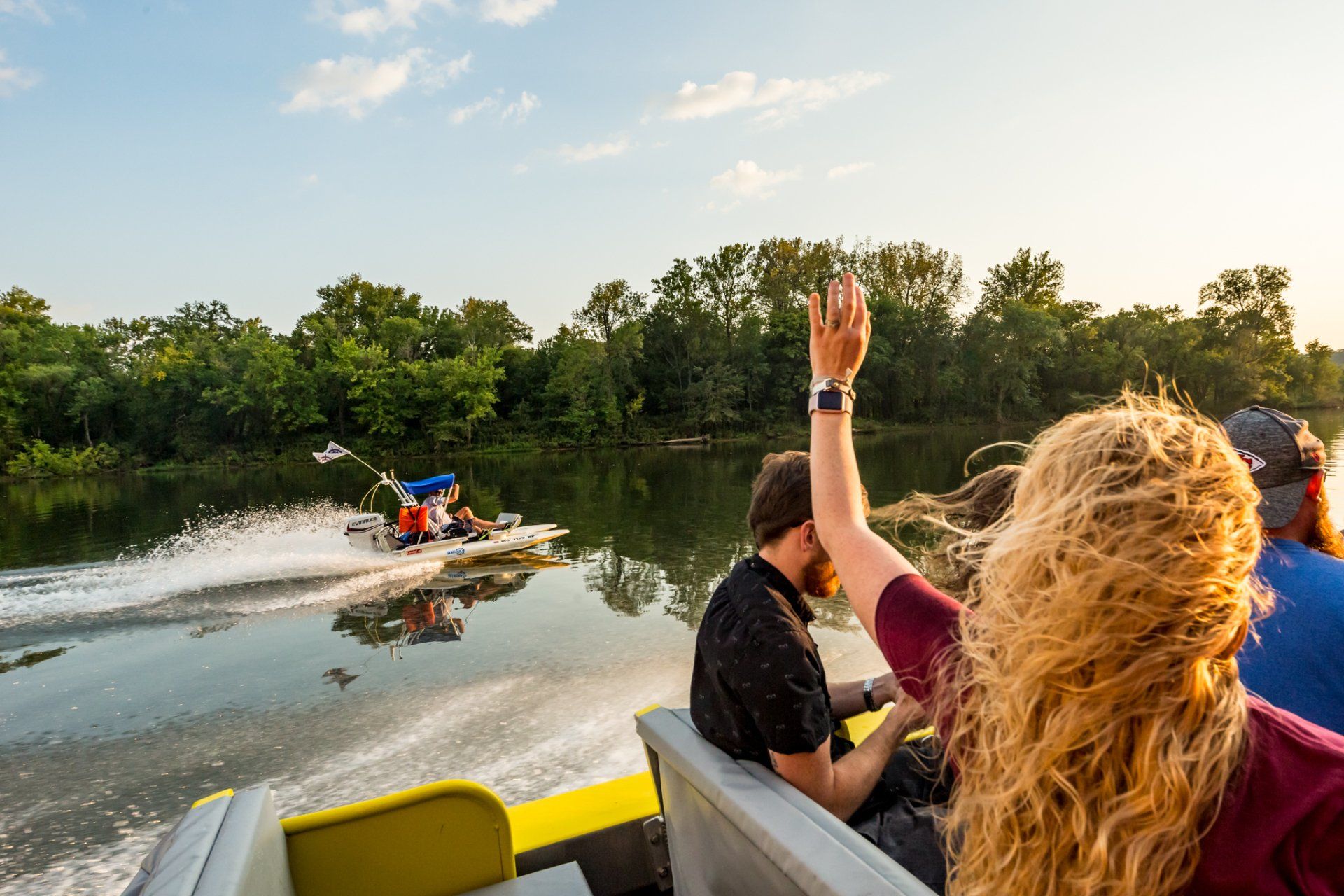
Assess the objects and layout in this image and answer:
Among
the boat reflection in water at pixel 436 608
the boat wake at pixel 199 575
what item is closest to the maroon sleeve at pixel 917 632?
the boat reflection in water at pixel 436 608

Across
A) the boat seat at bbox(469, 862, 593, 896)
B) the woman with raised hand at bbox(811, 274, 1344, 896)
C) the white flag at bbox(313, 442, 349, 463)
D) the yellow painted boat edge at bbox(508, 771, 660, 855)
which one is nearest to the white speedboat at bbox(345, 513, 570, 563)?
the white flag at bbox(313, 442, 349, 463)

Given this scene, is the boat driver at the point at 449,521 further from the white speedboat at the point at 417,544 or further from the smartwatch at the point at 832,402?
the smartwatch at the point at 832,402

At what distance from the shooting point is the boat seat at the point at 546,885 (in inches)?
83.2

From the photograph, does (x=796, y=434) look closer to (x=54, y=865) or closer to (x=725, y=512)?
(x=725, y=512)

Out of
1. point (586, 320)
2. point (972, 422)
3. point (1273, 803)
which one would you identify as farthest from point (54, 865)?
point (972, 422)

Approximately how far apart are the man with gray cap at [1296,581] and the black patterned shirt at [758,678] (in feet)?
2.84

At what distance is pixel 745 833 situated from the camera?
1.53m

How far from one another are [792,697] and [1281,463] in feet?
4.45

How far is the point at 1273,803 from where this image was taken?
703 mm

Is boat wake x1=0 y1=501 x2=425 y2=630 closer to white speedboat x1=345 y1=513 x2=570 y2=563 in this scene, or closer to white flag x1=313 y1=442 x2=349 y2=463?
white speedboat x1=345 y1=513 x2=570 y2=563

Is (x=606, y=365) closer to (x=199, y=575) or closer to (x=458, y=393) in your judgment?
(x=458, y=393)

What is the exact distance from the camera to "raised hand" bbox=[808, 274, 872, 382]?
1.40m

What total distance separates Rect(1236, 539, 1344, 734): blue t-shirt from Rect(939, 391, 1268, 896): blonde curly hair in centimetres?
108

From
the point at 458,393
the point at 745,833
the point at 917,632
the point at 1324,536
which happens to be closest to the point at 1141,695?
the point at 917,632
